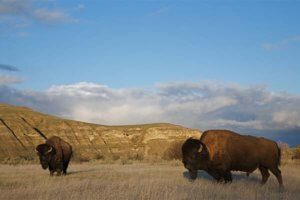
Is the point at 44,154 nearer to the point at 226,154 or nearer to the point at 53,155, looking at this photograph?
the point at 53,155

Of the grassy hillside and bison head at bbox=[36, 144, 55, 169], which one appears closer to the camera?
bison head at bbox=[36, 144, 55, 169]

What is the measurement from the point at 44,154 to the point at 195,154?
9.40 metres

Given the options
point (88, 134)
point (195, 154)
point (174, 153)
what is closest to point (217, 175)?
point (195, 154)

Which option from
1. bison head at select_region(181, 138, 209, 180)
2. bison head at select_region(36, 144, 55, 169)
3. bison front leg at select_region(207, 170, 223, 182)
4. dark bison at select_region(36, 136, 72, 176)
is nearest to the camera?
bison head at select_region(181, 138, 209, 180)

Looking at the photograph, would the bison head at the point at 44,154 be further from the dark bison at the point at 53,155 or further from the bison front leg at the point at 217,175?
the bison front leg at the point at 217,175

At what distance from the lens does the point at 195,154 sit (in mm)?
18688

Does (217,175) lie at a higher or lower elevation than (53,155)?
lower

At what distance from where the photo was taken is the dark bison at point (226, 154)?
18.8 meters

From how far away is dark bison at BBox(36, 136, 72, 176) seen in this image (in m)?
24.6

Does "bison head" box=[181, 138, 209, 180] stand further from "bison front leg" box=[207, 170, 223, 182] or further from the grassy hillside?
the grassy hillside

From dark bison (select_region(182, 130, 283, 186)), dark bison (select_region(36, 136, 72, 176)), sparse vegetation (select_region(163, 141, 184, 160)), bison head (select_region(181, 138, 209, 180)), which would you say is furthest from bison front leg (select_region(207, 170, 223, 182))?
sparse vegetation (select_region(163, 141, 184, 160))

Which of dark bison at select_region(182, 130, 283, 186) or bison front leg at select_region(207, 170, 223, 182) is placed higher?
dark bison at select_region(182, 130, 283, 186)

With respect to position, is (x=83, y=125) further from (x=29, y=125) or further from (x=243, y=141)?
(x=243, y=141)

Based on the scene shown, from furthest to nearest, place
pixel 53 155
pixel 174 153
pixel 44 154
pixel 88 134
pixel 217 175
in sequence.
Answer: pixel 88 134 → pixel 174 153 → pixel 53 155 → pixel 44 154 → pixel 217 175
